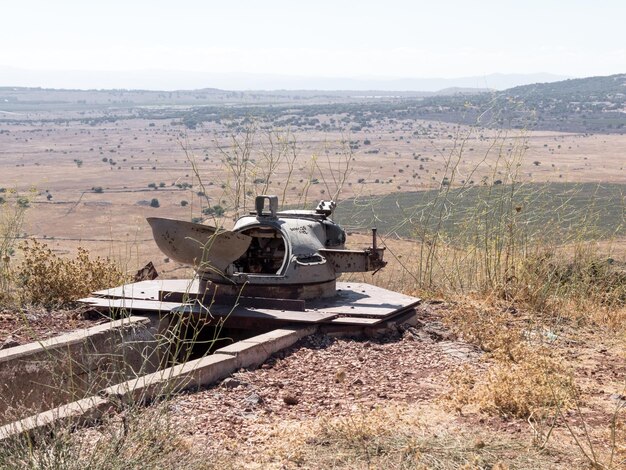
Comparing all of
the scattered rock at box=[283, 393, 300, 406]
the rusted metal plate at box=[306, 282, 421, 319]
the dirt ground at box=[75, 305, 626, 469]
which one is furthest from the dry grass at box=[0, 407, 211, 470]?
the rusted metal plate at box=[306, 282, 421, 319]

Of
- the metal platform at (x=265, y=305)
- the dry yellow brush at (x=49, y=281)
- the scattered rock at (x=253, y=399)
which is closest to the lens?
the scattered rock at (x=253, y=399)

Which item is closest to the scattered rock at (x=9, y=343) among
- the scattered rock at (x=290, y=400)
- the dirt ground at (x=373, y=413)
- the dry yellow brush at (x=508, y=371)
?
the dirt ground at (x=373, y=413)

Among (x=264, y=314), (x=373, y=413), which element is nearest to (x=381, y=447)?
(x=373, y=413)

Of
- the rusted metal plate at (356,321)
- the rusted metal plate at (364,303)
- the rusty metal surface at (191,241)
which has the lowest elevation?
the rusted metal plate at (364,303)

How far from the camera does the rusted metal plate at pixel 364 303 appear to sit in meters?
7.80

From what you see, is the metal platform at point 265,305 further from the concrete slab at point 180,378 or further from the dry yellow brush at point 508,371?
the concrete slab at point 180,378

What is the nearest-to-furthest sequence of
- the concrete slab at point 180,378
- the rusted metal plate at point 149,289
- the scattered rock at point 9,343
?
the concrete slab at point 180,378 → the scattered rock at point 9,343 → the rusted metal plate at point 149,289

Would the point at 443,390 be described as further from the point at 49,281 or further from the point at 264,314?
the point at 49,281

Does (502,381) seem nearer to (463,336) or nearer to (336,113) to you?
(463,336)

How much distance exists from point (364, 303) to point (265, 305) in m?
0.98

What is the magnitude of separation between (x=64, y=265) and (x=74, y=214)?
40.4 metres

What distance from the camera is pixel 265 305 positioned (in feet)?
25.6

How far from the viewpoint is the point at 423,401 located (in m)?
5.81

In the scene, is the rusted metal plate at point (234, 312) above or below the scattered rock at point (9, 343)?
above
